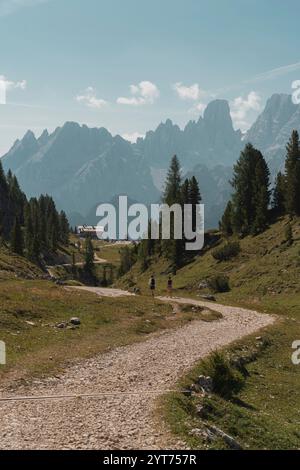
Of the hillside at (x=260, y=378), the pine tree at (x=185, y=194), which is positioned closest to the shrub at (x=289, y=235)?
the hillside at (x=260, y=378)

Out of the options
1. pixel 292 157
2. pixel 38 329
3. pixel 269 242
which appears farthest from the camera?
pixel 292 157

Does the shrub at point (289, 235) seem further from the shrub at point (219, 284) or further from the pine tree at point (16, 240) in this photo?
the pine tree at point (16, 240)

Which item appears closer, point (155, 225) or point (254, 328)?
point (254, 328)

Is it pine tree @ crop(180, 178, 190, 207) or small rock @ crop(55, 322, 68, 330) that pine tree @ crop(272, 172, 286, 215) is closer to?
pine tree @ crop(180, 178, 190, 207)

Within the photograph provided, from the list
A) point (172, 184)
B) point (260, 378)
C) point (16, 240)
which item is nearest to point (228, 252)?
point (172, 184)

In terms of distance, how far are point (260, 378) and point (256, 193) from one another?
252ft

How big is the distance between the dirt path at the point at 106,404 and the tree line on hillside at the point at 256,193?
6604 centimetres

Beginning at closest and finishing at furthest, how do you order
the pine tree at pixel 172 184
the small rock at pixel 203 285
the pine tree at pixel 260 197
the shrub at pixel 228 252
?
1. the small rock at pixel 203 285
2. the shrub at pixel 228 252
3. the pine tree at pixel 260 197
4. the pine tree at pixel 172 184

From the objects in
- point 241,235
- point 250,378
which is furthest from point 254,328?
point 241,235

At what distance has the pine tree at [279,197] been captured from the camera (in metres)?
102

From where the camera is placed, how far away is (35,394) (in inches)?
797

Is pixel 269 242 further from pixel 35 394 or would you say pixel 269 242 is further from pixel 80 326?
pixel 35 394

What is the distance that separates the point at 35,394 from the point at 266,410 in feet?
35.2

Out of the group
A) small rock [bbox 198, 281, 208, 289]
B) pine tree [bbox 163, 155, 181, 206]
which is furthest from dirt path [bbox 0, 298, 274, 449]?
pine tree [bbox 163, 155, 181, 206]
